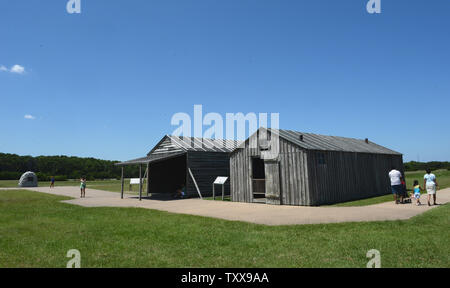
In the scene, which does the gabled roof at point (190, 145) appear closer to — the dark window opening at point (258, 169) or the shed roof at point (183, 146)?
the shed roof at point (183, 146)

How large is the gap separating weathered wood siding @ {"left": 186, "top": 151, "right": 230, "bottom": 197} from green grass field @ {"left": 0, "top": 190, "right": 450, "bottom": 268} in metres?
11.4

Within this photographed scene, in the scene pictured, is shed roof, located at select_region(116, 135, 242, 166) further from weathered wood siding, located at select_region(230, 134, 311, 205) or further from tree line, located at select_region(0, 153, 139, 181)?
tree line, located at select_region(0, 153, 139, 181)

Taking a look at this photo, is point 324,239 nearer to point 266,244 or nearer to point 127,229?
Result: point 266,244

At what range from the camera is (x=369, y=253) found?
5605 millimetres

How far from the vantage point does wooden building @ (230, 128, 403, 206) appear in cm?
1532

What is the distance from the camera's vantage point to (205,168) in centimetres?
2236

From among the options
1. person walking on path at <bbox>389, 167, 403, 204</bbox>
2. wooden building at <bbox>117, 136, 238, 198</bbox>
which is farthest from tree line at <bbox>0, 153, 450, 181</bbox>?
person walking on path at <bbox>389, 167, 403, 204</bbox>

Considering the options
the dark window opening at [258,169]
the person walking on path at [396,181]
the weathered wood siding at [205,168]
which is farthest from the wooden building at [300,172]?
the weathered wood siding at [205,168]

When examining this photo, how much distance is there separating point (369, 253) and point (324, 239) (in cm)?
140

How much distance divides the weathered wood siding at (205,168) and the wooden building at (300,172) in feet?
12.3

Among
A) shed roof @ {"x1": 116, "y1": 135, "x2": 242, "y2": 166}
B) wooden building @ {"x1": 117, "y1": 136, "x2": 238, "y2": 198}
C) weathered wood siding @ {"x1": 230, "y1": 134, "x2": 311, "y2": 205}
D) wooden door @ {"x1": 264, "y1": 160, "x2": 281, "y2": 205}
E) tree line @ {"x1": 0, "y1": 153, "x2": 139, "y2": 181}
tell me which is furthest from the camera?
tree line @ {"x1": 0, "y1": 153, "x2": 139, "y2": 181}

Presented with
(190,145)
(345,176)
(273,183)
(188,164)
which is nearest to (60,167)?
(190,145)
